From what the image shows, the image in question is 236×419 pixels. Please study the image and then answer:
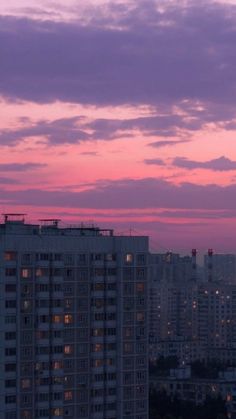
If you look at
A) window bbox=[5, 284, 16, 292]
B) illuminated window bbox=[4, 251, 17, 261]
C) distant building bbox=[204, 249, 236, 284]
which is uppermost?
distant building bbox=[204, 249, 236, 284]

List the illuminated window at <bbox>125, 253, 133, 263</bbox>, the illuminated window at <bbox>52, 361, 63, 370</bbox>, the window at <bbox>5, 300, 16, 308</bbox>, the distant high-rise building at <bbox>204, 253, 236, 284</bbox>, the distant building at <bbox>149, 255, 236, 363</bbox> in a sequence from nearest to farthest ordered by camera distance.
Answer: the window at <bbox>5, 300, 16, 308</bbox> → the illuminated window at <bbox>52, 361, 63, 370</bbox> → the illuminated window at <bbox>125, 253, 133, 263</bbox> → the distant building at <bbox>149, 255, 236, 363</bbox> → the distant high-rise building at <bbox>204, 253, 236, 284</bbox>

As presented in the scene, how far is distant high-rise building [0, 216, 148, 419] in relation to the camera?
17531mm

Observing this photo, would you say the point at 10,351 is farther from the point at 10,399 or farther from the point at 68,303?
the point at 68,303

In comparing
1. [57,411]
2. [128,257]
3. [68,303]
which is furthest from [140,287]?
[57,411]

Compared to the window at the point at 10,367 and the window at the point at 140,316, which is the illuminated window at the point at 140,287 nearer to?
the window at the point at 140,316

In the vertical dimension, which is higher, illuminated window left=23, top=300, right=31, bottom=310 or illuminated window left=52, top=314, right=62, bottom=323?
illuminated window left=23, top=300, right=31, bottom=310

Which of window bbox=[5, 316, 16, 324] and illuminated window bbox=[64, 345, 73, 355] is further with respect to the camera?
illuminated window bbox=[64, 345, 73, 355]

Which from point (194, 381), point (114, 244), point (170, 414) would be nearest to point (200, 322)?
point (194, 381)

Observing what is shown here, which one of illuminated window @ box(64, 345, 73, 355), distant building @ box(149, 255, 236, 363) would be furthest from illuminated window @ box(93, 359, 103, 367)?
distant building @ box(149, 255, 236, 363)

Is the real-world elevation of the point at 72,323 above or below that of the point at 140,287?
below

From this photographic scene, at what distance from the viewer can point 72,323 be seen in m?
18.1

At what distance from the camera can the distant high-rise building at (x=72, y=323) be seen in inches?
690

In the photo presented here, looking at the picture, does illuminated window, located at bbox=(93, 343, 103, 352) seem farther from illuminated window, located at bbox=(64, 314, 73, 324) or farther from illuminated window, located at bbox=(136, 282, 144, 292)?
illuminated window, located at bbox=(136, 282, 144, 292)

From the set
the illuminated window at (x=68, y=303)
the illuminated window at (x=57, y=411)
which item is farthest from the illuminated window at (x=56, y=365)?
the illuminated window at (x=68, y=303)
